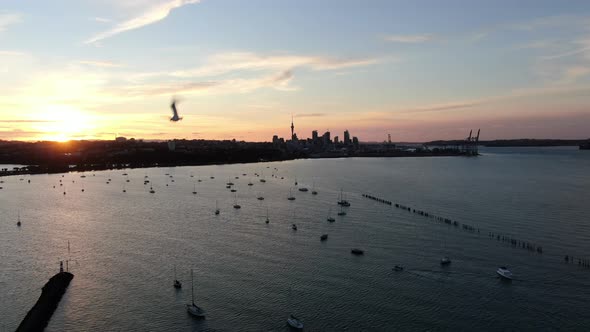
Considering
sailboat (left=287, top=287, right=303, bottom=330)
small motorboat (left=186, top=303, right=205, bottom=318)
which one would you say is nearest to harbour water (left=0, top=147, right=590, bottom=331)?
small motorboat (left=186, top=303, right=205, bottom=318)

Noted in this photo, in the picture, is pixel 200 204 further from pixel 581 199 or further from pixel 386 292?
pixel 581 199

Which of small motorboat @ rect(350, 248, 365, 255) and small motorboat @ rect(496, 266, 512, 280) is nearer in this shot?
small motorboat @ rect(496, 266, 512, 280)

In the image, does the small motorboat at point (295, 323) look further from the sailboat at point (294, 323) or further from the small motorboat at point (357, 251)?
the small motorboat at point (357, 251)

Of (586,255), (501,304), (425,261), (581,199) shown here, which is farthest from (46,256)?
(581,199)

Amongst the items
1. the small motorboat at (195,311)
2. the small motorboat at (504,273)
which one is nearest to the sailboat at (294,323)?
the small motorboat at (195,311)

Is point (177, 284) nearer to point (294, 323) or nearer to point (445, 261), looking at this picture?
point (294, 323)

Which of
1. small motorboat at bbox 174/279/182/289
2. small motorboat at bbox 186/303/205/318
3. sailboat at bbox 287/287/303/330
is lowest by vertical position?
sailboat at bbox 287/287/303/330

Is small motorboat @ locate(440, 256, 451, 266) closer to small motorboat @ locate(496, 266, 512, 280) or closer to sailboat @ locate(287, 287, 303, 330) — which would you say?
small motorboat @ locate(496, 266, 512, 280)

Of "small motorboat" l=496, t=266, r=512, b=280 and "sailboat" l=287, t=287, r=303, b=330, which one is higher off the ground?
"small motorboat" l=496, t=266, r=512, b=280

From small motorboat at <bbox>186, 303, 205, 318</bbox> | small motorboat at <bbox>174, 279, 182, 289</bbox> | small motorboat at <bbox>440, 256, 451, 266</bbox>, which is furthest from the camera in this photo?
small motorboat at <bbox>440, 256, 451, 266</bbox>
